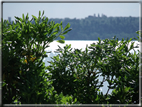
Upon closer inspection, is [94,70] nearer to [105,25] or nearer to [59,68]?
[59,68]

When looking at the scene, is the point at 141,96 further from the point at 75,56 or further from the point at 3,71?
the point at 3,71

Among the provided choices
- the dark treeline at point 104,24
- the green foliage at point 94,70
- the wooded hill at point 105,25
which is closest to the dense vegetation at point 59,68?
the green foliage at point 94,70

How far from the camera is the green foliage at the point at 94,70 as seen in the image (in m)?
1.51

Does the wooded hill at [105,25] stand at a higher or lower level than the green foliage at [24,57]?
higher

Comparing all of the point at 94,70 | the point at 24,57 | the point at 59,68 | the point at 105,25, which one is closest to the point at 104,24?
the point at 105,25

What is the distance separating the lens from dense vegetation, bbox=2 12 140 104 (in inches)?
51.3

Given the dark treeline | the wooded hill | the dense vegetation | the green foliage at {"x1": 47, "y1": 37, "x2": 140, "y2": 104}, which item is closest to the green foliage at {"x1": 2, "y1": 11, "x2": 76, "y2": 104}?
the dense vegetation

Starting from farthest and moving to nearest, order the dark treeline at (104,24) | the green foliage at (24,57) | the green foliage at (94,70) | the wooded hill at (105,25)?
the wooded hill at (105,25), the dark treeline at (104,24), the green foliage at (94,70), the green foliage at (24,57)

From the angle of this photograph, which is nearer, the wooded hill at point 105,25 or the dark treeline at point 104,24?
the dark treeline at point 104,24

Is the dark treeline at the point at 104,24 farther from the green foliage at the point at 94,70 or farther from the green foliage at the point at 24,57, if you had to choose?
the green foliage at the point at 24,57

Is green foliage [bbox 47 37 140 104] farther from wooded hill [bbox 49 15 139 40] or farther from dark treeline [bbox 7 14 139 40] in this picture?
wooded hill [bbox 49 15 139 40]

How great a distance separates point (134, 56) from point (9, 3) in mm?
1335

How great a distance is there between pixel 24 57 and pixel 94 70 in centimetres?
73

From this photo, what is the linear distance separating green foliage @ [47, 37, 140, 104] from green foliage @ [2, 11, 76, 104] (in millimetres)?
276
